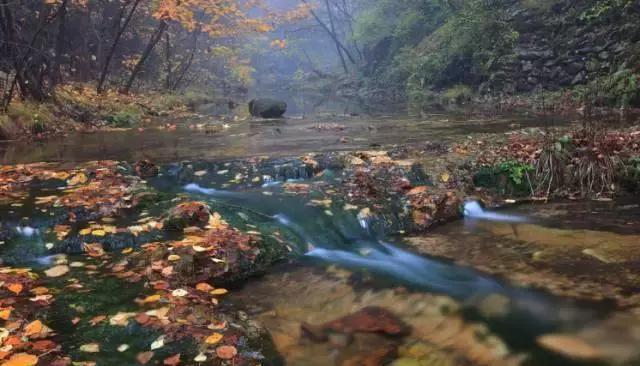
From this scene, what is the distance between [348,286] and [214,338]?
1513 millimetres

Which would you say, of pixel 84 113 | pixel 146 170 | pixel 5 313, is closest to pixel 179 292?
pixel 5 313

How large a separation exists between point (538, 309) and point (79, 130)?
1200 centimetres

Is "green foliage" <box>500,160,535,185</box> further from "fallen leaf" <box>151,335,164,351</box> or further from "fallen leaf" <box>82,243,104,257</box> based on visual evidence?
"fallen leaf" <box>151,335,164,351</box>

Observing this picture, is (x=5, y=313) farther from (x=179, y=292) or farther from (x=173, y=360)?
(x=173, y=360)

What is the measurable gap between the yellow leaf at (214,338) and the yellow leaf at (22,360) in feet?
3.11

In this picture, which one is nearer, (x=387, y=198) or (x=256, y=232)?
(x=256, y=232)

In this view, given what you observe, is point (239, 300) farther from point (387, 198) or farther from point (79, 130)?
point (79, 130)

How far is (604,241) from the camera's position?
4.86 meters

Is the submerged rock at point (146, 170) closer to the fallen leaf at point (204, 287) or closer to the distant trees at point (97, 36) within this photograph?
the fallen leaf at point (204, 287)

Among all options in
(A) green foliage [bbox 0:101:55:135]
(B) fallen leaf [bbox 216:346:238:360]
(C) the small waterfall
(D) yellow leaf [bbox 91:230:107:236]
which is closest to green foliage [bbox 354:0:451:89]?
(A) green foliage [bbox 0:101:55:135]

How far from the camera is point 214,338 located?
3172 mm

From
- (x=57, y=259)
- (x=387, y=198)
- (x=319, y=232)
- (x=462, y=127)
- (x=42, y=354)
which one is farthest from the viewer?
(x=462, y=127)

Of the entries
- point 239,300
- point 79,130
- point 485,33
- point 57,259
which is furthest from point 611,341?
point 485,33

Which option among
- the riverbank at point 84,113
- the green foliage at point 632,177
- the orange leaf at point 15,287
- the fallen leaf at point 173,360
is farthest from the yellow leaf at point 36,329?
the riverbank at point 84,113
